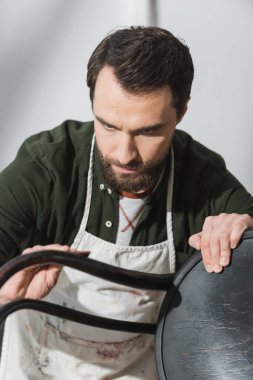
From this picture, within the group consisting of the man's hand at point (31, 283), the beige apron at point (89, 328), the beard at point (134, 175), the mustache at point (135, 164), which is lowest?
the beige apron at point (89, 328)

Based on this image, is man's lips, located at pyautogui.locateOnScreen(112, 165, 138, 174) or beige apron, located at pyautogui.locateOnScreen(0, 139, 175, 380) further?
beige apron, located at pyautogui.locateOnScreen(0, 139, 175, 380)

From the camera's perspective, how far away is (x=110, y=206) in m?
1.51

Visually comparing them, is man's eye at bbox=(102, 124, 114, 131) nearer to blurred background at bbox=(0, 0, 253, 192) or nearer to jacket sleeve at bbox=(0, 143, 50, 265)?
jacket sleeve at bbox=(0, 143, 50, 265)

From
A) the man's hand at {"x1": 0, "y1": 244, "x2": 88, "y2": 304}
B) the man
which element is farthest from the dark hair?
the man's hand at {"x1": 0, "y1": 244, "x2": 88, "y2": 304}

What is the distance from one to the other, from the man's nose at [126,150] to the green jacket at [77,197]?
137 mm

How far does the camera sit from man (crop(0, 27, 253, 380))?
139cm

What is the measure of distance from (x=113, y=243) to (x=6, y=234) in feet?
0.68

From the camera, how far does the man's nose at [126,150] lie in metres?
1.36

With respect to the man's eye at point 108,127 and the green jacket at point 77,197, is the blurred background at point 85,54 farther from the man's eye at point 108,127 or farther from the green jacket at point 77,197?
the man's eye at point 108,127

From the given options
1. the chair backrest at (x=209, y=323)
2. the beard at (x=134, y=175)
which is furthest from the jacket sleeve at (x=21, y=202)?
the chair backrest at (x=209, y=323)

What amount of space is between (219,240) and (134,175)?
0.21m

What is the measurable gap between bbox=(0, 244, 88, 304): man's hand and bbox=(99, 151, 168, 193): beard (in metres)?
0.24

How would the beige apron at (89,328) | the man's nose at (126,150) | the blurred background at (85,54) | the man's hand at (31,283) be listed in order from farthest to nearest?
1. the blurred background at (85,54)
2. the beige apron at (89,328)
3. the man's nose at (126,150)
4. the man's hand at (31,283)

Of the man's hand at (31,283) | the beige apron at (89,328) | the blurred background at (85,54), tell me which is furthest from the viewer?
the blurred background at (85,54)
